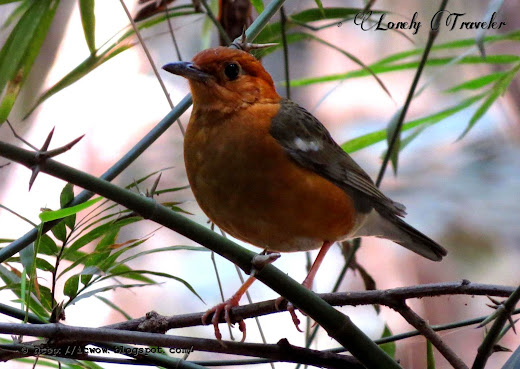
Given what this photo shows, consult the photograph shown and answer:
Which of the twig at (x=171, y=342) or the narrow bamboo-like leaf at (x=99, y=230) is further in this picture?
the narrow bamboo-like leaf at (x=99, y=230)

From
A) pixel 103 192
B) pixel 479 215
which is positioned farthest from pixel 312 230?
pixel 479 215

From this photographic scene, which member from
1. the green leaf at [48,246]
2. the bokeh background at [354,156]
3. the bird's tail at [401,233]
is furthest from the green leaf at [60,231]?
the bokeh background at [354,156]

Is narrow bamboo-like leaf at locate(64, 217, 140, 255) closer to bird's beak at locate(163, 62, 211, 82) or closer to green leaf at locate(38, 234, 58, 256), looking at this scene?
green leaf at locate(38, 234, 58, 256)

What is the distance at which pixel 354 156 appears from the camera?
7.73 meters

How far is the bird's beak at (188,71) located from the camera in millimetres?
2215

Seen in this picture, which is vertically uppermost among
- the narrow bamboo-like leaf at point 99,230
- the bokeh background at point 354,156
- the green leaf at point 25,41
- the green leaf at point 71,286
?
the bokeh background at point 354,156

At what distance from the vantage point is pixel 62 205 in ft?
5.64

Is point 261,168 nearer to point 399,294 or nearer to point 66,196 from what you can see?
point 66,196

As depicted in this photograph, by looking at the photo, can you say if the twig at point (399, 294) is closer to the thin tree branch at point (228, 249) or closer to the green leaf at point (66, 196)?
the thin tree branch at point (228, 249)

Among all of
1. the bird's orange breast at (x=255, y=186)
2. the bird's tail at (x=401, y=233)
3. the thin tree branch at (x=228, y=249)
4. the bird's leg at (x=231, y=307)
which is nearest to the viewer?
the thin tree branch at (x=228, y=249)

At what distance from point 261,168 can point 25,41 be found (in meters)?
0.82

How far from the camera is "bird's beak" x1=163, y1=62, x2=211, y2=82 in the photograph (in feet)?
7.27

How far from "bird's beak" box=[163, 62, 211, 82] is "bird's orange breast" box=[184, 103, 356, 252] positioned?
127 millimetres

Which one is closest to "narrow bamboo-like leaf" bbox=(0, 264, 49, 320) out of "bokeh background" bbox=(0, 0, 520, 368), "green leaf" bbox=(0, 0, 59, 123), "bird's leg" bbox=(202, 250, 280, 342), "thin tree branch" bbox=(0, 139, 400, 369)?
"bird's leg" bbox=(202, 250, 280, 342)
